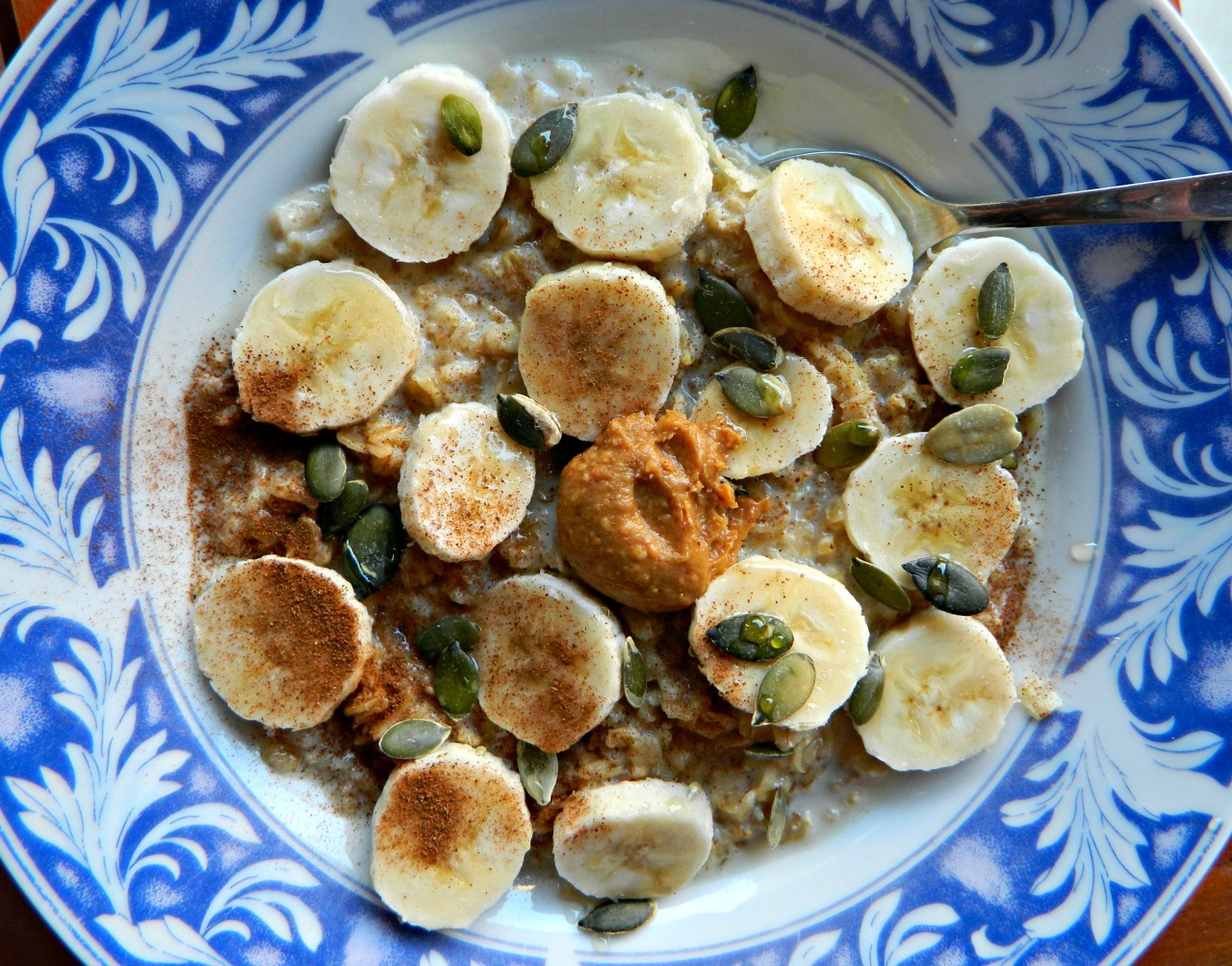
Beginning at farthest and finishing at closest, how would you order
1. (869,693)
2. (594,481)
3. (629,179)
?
(869,693), (629,179), (594,481)

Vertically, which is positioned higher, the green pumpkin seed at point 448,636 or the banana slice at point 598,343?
the banana slice at point 598,343

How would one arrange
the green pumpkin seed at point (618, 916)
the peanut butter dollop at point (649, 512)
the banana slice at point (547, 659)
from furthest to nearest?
1. the green pumpkin seed at point (618, 916)
2. the banana slice at point (547, 659)
3. the peanut butter dollop at point (649, 512)

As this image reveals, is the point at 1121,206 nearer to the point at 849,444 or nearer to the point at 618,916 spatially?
the point at 849,444

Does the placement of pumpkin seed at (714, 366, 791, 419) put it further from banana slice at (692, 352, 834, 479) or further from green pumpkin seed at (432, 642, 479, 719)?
green pumpkin seed at (432, 642, 479, 719)

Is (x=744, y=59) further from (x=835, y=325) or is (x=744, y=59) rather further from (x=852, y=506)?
(x=852, y=506)

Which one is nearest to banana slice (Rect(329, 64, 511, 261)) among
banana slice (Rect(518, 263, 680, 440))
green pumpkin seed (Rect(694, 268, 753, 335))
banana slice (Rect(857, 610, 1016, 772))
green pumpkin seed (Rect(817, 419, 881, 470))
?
banana slice (Rect(518, 263, 680, 440))

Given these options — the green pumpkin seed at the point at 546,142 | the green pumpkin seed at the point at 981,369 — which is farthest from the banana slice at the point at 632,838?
the green pumpkin seed at the point at 546,142

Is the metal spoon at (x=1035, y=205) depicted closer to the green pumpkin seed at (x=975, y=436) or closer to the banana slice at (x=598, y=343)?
the green pumpkin seed at (x=975, y=436)

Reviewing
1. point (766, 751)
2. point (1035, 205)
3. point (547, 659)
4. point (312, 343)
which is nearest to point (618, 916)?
point (766, 751)
